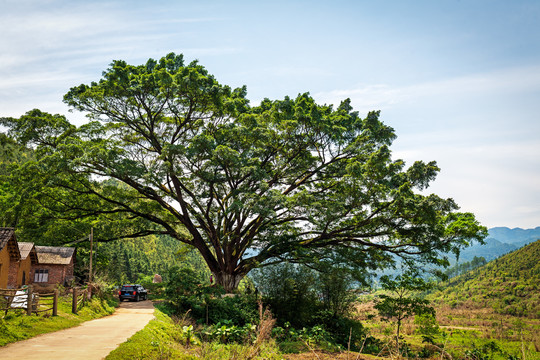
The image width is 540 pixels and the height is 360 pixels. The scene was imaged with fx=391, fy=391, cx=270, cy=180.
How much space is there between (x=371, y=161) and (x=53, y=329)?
13.9 m

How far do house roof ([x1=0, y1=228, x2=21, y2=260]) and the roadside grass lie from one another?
21.8 feet

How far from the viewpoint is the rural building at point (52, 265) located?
2958cm

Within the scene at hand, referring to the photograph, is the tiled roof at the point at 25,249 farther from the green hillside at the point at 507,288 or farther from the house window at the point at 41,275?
the green hillside at the point at 507,288

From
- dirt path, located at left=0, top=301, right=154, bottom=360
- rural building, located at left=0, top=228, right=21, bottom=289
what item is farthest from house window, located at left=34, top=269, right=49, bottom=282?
dirt path, located at left=0, top=301, right=154, bottom=360

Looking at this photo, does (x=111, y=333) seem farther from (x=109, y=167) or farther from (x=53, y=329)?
(x=109, y=167)

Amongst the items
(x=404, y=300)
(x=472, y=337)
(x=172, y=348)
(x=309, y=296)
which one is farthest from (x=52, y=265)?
(x=472, y=337)

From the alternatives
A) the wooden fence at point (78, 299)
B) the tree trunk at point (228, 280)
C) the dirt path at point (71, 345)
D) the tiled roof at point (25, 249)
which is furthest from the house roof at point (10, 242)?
the dirt path at point (71, 345)

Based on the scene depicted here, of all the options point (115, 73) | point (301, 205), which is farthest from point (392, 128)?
point (115, 73)

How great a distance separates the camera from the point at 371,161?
1798cm

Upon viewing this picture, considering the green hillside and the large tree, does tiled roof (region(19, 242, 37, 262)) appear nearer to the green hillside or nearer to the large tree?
the large tree

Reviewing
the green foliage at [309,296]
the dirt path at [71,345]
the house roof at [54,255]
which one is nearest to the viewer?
the dirt path at [71,345]

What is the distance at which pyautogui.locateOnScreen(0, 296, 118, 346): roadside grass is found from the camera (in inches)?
393

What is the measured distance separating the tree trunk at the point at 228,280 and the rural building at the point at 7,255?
12.0 m

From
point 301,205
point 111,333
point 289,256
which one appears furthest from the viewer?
point 289,256
